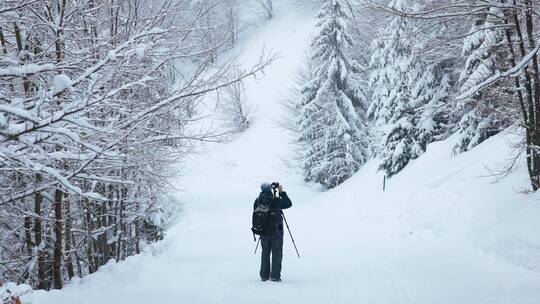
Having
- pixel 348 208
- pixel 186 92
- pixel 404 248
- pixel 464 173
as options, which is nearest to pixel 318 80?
pixel 348 208

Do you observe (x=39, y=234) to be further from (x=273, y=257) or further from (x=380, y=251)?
(x=380, y=251)

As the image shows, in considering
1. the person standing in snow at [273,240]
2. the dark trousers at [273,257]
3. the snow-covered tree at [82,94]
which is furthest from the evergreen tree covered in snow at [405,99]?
A: the snow-covered tree at [82,94]

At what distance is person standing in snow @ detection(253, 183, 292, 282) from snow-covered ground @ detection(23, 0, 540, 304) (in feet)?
0.75

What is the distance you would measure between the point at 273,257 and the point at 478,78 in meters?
7.93

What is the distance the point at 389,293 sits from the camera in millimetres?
7680

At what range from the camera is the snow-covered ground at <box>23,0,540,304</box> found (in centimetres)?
768

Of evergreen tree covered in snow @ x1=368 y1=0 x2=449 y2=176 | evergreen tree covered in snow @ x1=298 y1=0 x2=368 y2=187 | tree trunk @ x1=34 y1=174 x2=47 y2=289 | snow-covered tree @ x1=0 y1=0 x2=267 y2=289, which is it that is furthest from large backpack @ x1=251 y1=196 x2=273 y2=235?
evergreen tree covered in snow @ x1=298 y1=0 x2=368 y2=187

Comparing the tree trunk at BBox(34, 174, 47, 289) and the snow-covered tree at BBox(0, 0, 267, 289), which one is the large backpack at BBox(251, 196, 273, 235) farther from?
the tree trunk at BBox(34, 174, 47, 289)

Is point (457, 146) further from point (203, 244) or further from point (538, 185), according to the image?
point (203, 244)

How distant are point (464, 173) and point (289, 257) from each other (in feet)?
18.9

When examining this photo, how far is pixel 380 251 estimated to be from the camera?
41.2 ft

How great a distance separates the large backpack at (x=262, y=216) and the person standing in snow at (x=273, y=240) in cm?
2

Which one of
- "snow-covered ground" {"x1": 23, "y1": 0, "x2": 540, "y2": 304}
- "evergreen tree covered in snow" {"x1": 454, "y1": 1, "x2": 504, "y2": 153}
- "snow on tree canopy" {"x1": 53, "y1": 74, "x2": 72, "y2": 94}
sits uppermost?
"evergreen tree covered in snow" {"x1": 454, "y1": 1, "x2": 504, "y2": 153}

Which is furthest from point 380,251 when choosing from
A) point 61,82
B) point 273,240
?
point 61,82
